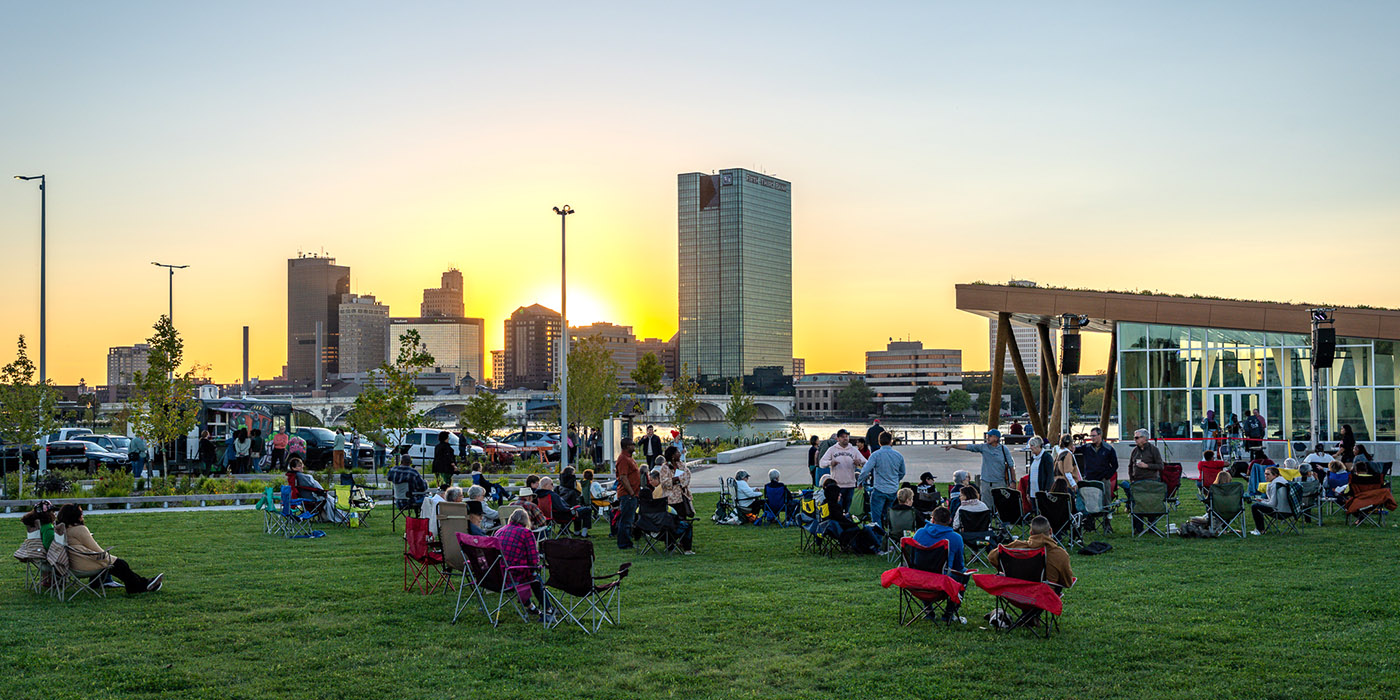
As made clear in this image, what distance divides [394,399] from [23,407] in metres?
7.54

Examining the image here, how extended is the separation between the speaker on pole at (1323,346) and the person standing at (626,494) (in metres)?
14.9

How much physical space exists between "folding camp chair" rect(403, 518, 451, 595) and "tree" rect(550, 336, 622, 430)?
2288 centimetres

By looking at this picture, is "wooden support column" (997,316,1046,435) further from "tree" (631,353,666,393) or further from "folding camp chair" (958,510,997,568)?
"folding camp chair" (958,510,997,568)

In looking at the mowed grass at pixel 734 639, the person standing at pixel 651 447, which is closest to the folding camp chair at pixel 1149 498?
the mowed grass at pixel 734 639

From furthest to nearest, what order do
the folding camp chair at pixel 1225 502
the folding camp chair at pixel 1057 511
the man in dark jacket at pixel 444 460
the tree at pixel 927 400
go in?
the tree at pixel 927 400, the man in dark jacket at pixel 444 460, the folding camp chair at pixel 1225 502, the folding camp chair at pixel 1057 511

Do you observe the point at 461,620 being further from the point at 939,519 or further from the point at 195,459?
the point at 195,459

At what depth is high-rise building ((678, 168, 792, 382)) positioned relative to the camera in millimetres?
190625

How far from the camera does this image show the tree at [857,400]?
158 metres

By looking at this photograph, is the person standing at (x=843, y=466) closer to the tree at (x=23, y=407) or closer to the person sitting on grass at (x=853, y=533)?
the person sitting on grass at (x=853, y=533)

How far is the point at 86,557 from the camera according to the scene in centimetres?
1016

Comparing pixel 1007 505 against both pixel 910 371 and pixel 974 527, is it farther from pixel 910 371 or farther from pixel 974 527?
pixel 910 371

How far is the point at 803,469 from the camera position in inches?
1162

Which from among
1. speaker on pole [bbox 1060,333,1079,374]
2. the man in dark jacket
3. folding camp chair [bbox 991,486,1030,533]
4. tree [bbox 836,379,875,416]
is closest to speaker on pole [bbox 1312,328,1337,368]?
speaker on pole [bbox 1060,333,1079,374]

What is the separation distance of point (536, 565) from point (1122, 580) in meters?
5.84
